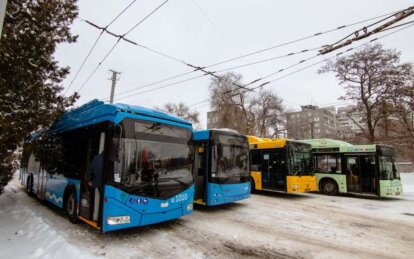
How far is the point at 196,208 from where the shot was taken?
384 inches

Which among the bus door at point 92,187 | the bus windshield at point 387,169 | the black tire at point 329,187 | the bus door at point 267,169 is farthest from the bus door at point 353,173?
the bus door at point 92,187

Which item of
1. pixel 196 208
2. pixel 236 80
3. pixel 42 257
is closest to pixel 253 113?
pixel 236 80

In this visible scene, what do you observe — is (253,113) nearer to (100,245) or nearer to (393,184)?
(393,184)

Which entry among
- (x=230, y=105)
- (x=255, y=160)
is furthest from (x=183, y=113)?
(x=255, y=160)

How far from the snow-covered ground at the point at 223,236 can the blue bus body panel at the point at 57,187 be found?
46cm

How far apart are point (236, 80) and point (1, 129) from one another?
3390cm

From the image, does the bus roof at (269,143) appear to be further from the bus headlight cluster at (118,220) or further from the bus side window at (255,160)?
the bus headlight cluster at (118,220)

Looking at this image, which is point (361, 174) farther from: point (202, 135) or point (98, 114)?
point (98, 114)

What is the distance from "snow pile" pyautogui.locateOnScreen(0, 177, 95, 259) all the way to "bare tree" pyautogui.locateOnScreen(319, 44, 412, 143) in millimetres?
24057

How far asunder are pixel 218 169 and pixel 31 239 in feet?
17.9

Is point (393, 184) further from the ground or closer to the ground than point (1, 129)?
closer to the ground

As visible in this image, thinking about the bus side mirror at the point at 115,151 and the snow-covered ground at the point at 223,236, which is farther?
the bus side mirror at the point at 115,151

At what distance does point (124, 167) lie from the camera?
5.62m

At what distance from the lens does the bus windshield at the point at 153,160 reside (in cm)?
567
